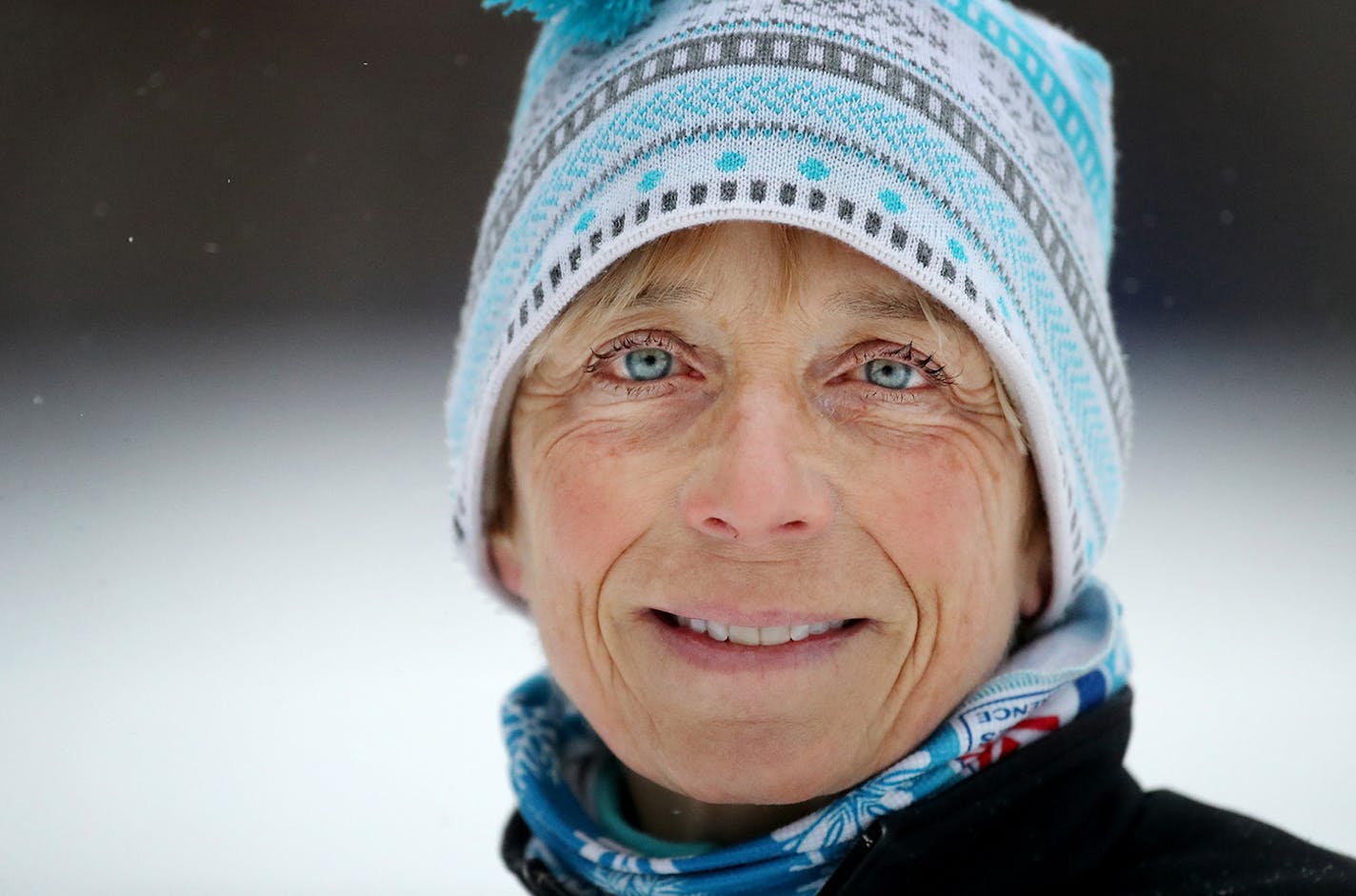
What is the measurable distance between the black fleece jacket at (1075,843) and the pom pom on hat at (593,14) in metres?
1.14


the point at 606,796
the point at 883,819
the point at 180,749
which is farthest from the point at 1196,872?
the point at 180,749

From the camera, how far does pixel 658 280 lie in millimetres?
1716

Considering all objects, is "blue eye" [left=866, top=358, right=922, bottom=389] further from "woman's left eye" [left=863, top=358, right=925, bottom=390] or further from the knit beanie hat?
the knit beanie hat

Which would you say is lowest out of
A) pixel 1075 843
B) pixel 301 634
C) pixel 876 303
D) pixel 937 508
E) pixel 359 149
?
pixel 1075 843

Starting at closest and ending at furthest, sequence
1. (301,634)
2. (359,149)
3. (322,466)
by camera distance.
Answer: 1. (359,149)
2. (301,634)
3. (322,466)

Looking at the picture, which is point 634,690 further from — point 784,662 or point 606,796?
point 606,796

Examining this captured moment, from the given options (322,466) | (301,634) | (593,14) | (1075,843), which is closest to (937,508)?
(1075,843)

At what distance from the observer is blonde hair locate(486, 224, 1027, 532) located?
1.66 meters

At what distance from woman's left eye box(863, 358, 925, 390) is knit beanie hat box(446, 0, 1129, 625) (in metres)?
0.10

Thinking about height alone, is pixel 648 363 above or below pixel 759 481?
above

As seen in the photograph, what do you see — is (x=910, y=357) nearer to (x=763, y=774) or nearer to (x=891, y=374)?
(x=891, y=374)

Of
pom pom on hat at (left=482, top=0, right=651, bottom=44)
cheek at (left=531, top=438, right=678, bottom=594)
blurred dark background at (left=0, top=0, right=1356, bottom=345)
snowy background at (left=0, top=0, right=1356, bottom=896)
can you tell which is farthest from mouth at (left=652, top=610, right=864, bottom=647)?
snowy background at (left=0, top=0, right=1356, bottom=896)

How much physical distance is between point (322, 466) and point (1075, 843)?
3318mm

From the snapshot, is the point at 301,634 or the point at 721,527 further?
the point at 301,634
